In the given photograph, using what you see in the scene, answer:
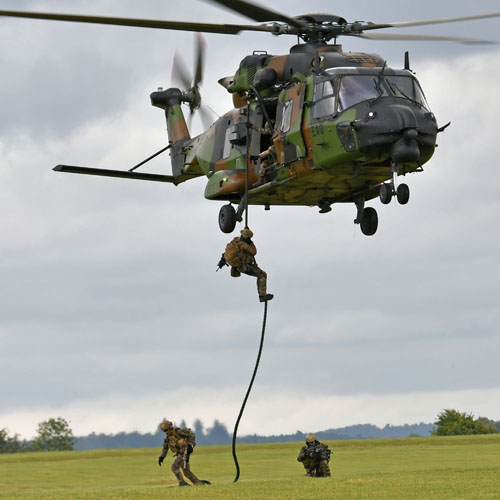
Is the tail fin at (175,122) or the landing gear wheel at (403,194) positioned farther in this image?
the tail fin at (175,122)

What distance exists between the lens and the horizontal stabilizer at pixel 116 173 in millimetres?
27719

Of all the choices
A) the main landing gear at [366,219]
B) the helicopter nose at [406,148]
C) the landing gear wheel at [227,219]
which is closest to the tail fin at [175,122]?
the landing gear wheel at [227,219]

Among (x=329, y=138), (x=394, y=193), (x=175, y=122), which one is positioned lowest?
(x=394, y=193)

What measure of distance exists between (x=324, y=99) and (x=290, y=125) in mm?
1188

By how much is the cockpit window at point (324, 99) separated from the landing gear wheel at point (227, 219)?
148 inches

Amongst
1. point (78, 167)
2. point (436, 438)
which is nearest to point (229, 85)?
point (78, 167)

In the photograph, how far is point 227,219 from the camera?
25.6 metres

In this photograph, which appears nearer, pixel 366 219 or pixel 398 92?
pixel 398 92

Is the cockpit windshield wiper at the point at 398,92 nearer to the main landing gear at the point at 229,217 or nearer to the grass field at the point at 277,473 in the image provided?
the main landing gear at the point at 229,217

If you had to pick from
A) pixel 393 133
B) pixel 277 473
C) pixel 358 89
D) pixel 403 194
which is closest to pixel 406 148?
pixel 393 133

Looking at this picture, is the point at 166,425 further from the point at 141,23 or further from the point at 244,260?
the point at 141,23

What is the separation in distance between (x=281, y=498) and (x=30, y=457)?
2490 centimetres

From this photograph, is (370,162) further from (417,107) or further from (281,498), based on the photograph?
(281,498)

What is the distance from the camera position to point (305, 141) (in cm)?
2341
